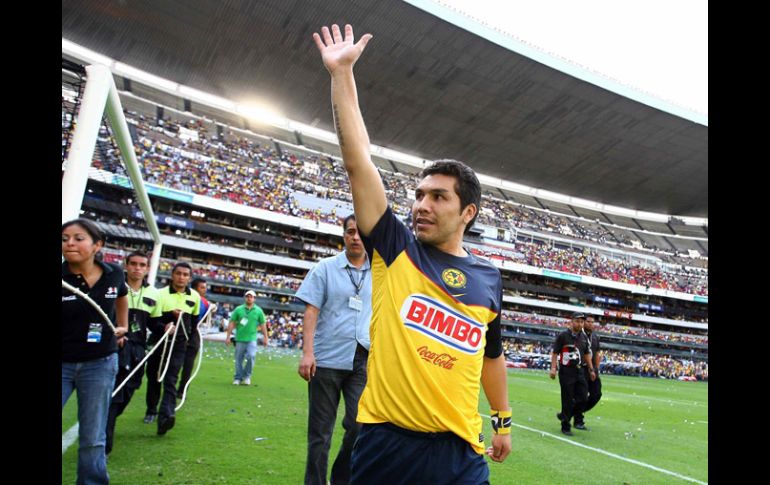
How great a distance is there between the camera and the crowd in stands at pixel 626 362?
122 ft

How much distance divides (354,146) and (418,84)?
40.2m

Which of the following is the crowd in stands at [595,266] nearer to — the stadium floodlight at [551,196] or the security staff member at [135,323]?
the stadium floodlight at [551,196]

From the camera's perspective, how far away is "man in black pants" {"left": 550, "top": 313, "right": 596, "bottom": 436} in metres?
8.87

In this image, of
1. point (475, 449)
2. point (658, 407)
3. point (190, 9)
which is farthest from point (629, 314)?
point (475, 449)

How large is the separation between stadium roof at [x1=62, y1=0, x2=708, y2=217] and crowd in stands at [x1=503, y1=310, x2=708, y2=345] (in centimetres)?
1512

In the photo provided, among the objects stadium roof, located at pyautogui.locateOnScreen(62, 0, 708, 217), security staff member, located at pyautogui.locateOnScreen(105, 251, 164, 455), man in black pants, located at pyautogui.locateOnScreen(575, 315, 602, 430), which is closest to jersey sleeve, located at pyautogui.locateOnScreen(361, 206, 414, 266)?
security staff member, located at pyautogui.locateOnScreen(105, 251, 164, 455)

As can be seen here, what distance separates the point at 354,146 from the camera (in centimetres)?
186

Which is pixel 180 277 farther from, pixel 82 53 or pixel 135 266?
pixel 82 53

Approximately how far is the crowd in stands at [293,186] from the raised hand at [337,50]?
38.7 metres

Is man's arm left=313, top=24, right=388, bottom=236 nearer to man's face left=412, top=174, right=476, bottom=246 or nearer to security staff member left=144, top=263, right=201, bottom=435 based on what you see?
man's face left=412, top=174, right=476, bottom=246

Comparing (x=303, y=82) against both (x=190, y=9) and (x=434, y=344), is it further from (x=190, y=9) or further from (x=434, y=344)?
(x=434, y=344)

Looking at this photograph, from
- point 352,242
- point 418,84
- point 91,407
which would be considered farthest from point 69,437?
point 418,84

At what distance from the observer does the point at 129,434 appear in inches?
228

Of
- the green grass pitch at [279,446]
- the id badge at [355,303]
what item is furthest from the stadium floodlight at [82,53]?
the id badge at [355,303]
